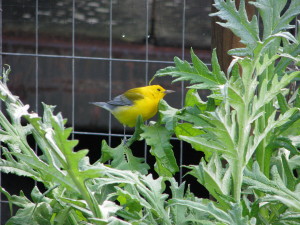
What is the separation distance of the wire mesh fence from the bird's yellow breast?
29 cm

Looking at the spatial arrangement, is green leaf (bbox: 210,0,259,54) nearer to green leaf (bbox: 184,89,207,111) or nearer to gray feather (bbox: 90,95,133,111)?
green leaf (bbox: 184,89,207,111)

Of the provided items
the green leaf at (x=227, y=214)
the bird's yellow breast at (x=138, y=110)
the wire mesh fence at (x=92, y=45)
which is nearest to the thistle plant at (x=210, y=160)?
the green leaf at (x=227, y=214)

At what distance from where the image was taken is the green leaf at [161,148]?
1.30 m

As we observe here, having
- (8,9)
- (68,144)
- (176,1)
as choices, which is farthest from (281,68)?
(8,9)

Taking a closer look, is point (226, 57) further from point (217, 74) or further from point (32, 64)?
point (32, 64)

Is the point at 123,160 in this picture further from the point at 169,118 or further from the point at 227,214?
the point at 227,214

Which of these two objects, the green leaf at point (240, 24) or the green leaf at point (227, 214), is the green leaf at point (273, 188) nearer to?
the green leaf at point (227, 214)

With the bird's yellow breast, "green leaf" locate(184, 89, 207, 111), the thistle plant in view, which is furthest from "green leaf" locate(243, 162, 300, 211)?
the bird's yellow breast

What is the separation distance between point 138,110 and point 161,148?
3.41 ft

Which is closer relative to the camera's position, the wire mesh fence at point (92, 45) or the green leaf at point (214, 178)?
the green leaf at point (214, 178)

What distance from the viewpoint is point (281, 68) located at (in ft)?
4.02

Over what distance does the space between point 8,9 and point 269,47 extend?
1.82 meters

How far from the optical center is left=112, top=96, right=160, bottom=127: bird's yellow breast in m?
2.30

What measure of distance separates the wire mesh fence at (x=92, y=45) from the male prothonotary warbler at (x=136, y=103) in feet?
0.93
